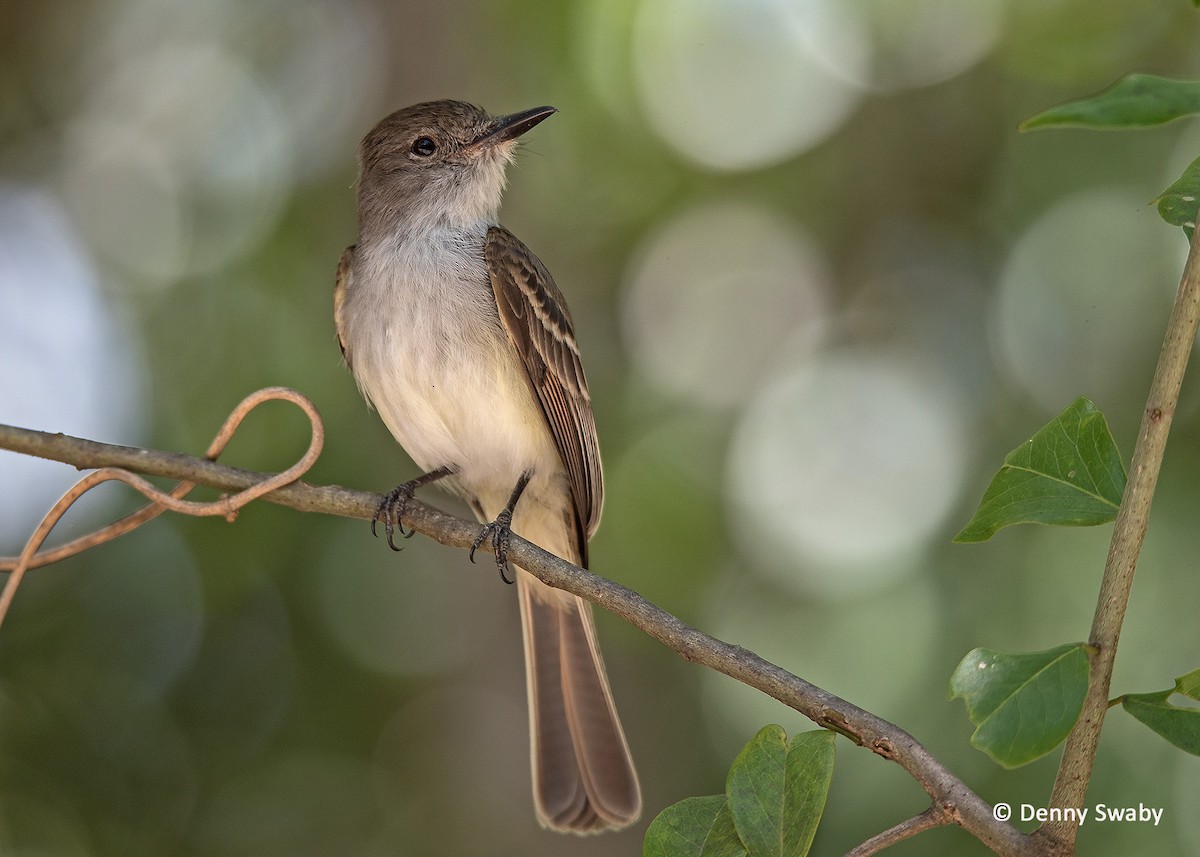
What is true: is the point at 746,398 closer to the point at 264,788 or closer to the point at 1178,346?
the point at 264,788

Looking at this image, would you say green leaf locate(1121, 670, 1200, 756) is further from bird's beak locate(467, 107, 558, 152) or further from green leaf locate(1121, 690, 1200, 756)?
bird's beak locate(467, 107, 558, 152)

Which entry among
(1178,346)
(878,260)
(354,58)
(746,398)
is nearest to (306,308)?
(354,58)

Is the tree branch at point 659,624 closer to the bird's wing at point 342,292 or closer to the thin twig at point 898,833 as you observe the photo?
the thin twig at point 898,833

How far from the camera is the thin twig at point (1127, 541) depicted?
1.46 m

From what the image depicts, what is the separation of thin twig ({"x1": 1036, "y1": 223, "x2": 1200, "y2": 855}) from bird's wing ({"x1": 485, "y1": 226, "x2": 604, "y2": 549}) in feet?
7.98

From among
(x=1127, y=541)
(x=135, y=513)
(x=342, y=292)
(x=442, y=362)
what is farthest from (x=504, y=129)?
(x=1127, y=541)

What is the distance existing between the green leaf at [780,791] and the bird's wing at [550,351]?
2150mm

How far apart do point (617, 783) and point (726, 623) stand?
2183 millimetres

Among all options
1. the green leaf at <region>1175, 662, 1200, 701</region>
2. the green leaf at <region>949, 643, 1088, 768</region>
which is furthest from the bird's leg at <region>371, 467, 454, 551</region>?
the green leaf at <region>1175, 662, 1200, 701</region>

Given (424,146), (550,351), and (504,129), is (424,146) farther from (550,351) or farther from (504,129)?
(550,351)

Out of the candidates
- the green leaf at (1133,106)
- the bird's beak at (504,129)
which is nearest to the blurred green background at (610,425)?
the bird's beak at (504,129)

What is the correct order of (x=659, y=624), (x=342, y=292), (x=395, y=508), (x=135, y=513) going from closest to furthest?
(x=659, y=624) < (x=135, y=513) < (x=395, y=508) < (x=342, y=292)

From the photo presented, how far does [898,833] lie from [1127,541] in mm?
479

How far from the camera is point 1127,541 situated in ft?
5.00
